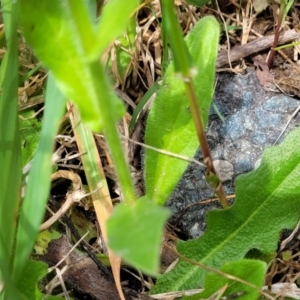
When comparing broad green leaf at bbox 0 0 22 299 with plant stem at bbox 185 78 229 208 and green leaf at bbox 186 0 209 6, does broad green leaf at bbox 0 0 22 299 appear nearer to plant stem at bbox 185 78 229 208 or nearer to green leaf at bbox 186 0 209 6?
plant stem at bbox 185 78 229 208

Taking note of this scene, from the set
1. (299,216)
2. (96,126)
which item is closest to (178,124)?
(299,216)

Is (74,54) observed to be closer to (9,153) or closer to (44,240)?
(9,153)

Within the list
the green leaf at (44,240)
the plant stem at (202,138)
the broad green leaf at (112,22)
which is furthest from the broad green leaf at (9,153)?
the broad green leaf at (112,22)

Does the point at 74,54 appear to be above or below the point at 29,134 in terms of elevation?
above

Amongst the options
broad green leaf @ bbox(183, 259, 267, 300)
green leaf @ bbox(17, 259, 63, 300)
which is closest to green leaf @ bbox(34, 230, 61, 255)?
green leaf @ bbox(17, 259, 63, 300)

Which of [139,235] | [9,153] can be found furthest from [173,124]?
[139,235]

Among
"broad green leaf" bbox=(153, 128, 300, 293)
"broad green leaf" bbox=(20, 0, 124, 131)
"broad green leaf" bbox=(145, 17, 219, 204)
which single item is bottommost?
"broad green leaf" bbox=(153, 128, 300, 293)
